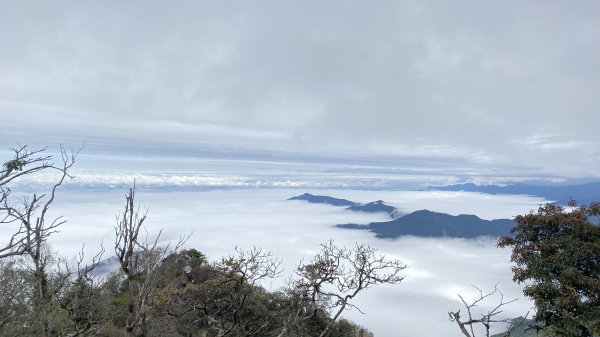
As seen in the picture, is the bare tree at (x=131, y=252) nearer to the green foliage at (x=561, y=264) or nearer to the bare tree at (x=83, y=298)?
the bare tree at (x=83, y=298)

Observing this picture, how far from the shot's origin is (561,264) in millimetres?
17328

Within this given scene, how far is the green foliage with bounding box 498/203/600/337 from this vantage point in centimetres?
1644

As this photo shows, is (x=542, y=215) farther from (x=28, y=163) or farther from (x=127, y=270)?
(x=28, y=163)

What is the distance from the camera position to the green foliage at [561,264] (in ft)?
53.9

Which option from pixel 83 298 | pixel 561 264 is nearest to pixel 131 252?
pixel 83 298

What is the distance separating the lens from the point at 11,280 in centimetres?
2427

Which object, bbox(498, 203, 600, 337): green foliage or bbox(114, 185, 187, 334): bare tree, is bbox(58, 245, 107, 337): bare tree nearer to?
bbox(114, 185, 187, 334): bare tree

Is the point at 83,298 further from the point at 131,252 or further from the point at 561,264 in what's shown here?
the point at 561,264

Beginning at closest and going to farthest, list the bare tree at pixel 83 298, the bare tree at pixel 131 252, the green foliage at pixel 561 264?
the bare tree at pixel 131 252 < the bare tree at pixel 83 298 < the green foliage at pixel 561 264

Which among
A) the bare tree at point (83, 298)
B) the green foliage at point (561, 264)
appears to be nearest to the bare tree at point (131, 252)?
the bare tree at point (83, 298)

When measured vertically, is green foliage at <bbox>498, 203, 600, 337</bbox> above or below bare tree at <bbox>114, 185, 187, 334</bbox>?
below

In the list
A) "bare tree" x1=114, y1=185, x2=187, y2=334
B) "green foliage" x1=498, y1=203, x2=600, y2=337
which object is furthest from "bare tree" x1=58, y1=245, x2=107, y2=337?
"green foliage" x1=498, y1=203, x2=600, y2=337

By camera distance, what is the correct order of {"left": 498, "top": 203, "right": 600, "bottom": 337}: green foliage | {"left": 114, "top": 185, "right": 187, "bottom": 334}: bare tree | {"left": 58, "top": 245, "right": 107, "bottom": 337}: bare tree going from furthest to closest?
{"left": 498, "top": 203, "right": 600, "bottom": 337}: green foliage < {"left": 58, "top": 245, "right": 107, "bottom": 337}: bare tree < {"left": 114, "top": 185, "right": 187, "bottom": 334}: bare tree

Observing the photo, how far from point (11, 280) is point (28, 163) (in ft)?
81.2
